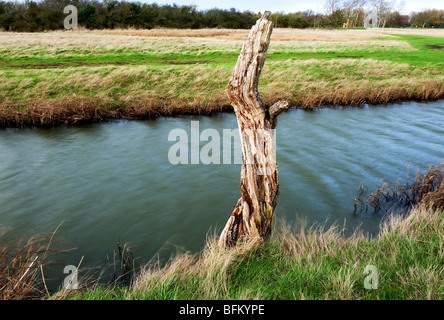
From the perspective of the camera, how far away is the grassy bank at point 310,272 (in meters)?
3.60

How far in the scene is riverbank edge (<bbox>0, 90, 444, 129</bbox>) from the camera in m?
13.2

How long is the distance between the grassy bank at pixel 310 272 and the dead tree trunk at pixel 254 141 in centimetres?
43

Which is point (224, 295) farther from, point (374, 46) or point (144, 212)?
point (374, 46)

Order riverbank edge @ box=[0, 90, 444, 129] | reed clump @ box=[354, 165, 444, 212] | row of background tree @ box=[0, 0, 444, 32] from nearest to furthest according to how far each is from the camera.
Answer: reed clump @ box=[354, 165, 444, 212] < riverbank edge @ box=[0, 90, 444, 129] < row of background tree @ box=[0, 0, 444, 32]

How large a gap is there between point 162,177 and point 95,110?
6.40m

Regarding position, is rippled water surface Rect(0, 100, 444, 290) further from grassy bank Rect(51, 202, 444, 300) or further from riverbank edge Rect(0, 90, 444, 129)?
grassy bank Rect(51, 202, 444, 300)

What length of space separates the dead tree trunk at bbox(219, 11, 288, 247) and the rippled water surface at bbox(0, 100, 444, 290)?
1842mm

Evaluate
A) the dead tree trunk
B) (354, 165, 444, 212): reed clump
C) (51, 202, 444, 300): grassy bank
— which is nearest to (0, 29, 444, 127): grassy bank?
(354, 165, 444, 212): reed clump

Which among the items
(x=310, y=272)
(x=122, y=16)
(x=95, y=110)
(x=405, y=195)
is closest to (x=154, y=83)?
(x=95, y=110)

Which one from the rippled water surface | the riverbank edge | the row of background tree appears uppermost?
the row of background tree

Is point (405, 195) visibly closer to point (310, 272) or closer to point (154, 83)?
point (310, 272)

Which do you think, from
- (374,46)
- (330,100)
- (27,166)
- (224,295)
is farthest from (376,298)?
(374,46)

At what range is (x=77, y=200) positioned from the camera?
26.9 ft

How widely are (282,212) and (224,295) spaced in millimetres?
4416
